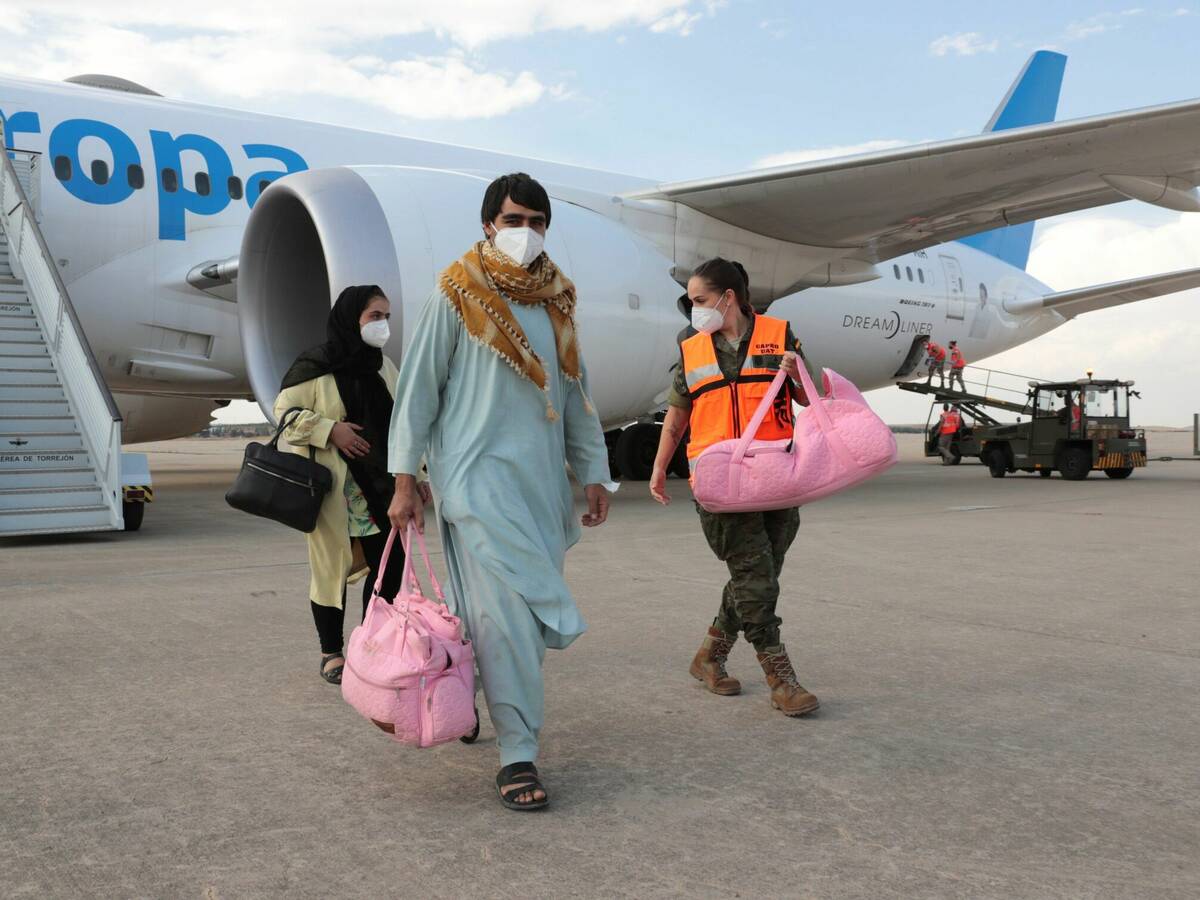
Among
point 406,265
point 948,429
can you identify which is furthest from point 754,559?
A: point 948,429

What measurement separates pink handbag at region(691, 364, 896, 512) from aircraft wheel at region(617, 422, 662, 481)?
9551 millimetres

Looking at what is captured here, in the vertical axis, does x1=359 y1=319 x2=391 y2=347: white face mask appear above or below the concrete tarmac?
above

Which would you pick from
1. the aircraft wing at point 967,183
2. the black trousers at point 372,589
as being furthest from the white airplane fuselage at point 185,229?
the black trousers at point 372,589

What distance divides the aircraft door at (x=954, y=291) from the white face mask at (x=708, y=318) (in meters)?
12.0

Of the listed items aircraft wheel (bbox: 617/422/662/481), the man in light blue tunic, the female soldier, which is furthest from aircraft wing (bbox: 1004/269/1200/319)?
the man in light blue tunic

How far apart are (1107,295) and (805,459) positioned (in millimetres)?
13898

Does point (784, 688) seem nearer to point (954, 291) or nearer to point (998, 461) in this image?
point (954, 291)

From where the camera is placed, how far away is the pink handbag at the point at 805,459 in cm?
300

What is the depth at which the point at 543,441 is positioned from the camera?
2.61 metres

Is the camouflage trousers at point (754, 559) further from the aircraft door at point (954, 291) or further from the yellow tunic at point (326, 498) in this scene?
the aircraft door at point (954, 291)

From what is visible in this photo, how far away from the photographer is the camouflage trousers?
311 centimetres

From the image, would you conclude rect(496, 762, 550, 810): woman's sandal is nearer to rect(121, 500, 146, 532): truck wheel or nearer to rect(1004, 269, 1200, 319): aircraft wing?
rect(121, 500, 146, 532): truck wheel

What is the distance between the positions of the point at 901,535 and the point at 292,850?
5.64 metres

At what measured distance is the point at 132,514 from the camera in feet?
23.5
